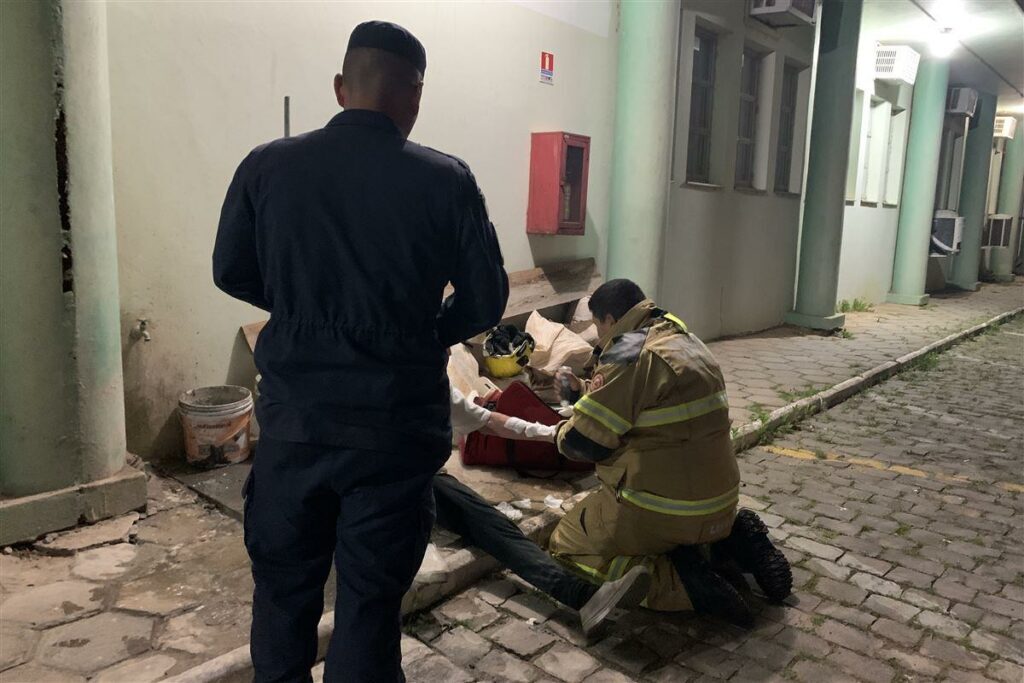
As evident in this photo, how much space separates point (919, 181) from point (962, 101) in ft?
10.9

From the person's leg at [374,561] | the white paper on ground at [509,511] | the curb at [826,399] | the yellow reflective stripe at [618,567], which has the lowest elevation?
the curb at [826,399]

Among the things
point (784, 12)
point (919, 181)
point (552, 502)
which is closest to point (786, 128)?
point (784, 12)

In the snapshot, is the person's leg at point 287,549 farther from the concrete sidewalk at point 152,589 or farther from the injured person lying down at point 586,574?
the injured person lying down at point 586,574

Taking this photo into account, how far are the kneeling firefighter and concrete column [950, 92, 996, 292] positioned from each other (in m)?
18.6

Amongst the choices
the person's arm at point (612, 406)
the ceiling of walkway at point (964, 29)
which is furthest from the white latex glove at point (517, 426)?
the ceiling of walkway at point (964, 29)

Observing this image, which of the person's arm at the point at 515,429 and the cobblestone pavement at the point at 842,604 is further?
the person's arm at the point at 515,429

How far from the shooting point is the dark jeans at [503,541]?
3.38 m

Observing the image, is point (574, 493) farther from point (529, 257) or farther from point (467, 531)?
point (529, 257)

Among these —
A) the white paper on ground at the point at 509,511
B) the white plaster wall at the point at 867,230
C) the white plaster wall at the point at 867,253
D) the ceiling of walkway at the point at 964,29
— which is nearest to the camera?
the white paper on ground at the point at 509,511

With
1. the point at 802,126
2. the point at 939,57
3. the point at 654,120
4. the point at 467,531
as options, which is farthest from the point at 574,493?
the point at 939,57

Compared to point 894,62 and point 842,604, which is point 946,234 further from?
point 842,604

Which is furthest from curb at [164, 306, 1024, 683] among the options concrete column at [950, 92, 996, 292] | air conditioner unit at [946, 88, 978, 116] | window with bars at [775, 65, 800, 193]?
concrete column at [950, 92, 996, 292]

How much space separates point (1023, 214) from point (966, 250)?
7.20m

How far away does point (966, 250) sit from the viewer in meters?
19.0
